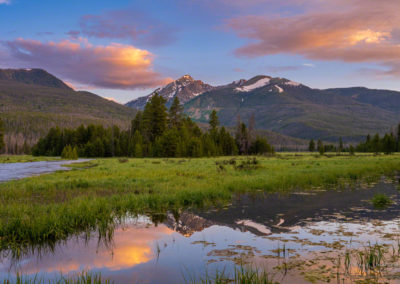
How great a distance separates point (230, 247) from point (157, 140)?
249ft

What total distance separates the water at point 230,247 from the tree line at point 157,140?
62.6 m

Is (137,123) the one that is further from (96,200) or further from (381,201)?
(381,201)

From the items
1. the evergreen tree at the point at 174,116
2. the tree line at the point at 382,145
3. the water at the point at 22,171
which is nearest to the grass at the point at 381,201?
the water at the point at 22,171

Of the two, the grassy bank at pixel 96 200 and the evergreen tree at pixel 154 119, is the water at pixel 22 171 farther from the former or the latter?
the evergreen tree at pixel 154 119

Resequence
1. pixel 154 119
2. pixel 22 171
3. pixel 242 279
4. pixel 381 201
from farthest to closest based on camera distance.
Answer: pixel 154 119 < pixel 22 171 < pixel 381 201 < pixel 242 279

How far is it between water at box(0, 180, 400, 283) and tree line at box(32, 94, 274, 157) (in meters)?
62.6

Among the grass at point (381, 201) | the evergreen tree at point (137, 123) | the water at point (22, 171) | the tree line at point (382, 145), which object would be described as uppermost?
the evergreen tree at point (137, 123)

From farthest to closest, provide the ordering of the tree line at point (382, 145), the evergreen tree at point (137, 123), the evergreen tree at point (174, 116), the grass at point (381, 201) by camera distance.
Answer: the evergreen tree at point (174, 116) → the evergreen tree at point (137, 123) → the tree line at point (382, 145) → the grass at point (381, 201)

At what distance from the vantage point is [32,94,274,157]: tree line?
79.1 m

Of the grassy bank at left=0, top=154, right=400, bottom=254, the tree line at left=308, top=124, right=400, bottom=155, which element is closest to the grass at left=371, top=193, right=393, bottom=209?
the grassy bank at left=0, top=154, right=400, bottom=254

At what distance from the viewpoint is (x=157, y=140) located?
8394cm

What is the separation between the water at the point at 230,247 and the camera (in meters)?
7.31

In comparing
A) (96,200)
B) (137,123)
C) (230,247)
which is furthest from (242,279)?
(137,123)

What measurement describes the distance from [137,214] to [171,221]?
195 centimetres
